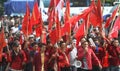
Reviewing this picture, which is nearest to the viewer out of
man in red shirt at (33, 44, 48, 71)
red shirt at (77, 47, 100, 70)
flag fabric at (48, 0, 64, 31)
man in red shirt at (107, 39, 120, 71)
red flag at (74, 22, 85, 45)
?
man in red shirt at (33, 44, 48, 71)

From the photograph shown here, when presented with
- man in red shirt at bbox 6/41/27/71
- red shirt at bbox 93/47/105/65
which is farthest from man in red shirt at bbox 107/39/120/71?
man in red shirt at bbox 6/41/27/71

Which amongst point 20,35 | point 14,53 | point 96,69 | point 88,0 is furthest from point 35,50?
point 88,0

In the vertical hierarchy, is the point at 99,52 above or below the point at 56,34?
below

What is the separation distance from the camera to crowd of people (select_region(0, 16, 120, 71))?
1570cm

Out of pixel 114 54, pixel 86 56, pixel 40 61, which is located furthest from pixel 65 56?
pixel 114 54

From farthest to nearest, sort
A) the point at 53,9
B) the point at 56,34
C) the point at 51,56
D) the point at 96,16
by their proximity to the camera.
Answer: the point at 53,9 → the point at 96,16 → the point at 56,34 → the point at 51,56

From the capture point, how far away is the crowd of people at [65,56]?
618 inches

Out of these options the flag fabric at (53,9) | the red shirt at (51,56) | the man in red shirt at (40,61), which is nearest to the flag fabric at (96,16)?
the flag fabric at (53,9)

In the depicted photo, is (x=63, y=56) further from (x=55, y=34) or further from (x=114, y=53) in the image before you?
(x=114, y=53)

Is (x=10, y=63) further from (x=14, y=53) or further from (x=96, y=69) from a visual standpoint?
(x=96, y=69)

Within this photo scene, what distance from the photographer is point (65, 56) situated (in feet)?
52.3

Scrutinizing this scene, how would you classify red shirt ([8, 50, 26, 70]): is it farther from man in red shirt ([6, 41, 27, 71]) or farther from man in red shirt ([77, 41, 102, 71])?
man in red shirt ([77, 41, 102, 71])

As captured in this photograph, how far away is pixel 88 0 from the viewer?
40.8 meters

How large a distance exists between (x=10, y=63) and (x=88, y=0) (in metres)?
25.1
